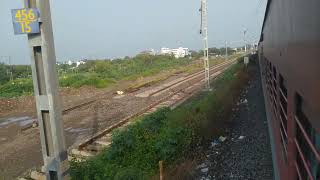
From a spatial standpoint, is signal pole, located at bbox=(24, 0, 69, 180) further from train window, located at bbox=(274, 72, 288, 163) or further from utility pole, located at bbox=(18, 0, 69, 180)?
train window, located at bbox=(274, 72, 288, 163)

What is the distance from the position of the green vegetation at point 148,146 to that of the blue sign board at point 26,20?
3552 mm

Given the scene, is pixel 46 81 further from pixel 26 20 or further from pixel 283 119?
pixel 283 119

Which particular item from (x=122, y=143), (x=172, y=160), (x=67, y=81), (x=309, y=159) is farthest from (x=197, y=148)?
(x=67, y=81)

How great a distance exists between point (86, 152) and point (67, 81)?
2545cm

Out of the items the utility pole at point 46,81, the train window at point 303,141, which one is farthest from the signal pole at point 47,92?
the train window at point 303,141

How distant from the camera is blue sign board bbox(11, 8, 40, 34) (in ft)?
18.1

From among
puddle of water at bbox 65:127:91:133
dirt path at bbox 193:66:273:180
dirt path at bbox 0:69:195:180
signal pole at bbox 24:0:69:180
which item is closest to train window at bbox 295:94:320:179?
signal pole at bbox 24:0:69:180

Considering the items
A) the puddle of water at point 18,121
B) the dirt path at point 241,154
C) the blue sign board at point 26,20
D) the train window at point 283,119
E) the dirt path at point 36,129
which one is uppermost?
the blue sign board at point 26,20

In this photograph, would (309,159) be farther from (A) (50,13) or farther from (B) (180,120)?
(B) (180,120)

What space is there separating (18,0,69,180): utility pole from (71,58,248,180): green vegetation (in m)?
1.79

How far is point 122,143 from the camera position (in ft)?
32.6

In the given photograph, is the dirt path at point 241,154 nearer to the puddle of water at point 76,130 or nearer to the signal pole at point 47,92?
the signal pole at point 47,92

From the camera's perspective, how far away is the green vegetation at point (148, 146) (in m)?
8.28

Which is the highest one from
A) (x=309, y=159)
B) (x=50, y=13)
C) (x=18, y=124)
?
(x=50, y=13)
